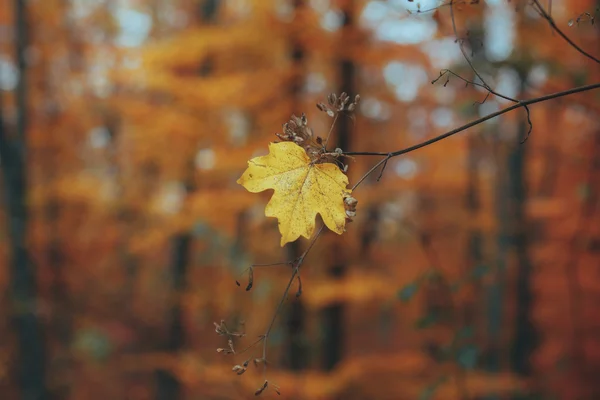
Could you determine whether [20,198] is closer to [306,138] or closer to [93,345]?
[93,345]

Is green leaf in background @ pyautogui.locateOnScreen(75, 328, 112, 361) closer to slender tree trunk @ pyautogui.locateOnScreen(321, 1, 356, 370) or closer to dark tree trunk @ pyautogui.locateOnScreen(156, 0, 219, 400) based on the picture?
dark tree trunk @ pyautogui.locateOnScreen(156, 0, 219, 400)

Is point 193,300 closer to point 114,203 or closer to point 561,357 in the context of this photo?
point 114,203

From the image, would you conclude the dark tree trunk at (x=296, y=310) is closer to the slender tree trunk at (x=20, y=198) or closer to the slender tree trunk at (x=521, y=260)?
the slender tree trunk at (x=521, y=260)

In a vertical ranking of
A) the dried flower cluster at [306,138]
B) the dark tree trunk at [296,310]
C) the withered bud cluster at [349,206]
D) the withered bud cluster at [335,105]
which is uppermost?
the dark tree trunk at [296,310]

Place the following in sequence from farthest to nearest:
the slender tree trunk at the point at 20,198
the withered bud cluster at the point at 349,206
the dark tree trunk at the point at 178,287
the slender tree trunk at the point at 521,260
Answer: the slender tree trunk at the point at 521,260
the slender tree trunk at the point at 20,198
the dark tree trunk at the point at 178,287
the withered bud cluster at the point at 349,206

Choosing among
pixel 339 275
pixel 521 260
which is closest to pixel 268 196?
pixel 339 275

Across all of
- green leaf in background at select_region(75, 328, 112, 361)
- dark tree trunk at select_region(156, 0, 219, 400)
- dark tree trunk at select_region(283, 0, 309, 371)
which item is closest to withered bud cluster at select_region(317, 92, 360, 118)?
dark tree trunk at select_region(283, 0, 309, 371)

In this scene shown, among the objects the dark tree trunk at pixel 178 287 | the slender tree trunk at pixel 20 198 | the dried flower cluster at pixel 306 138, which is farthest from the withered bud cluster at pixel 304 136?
the slender tree trunk at pixel 20 198
